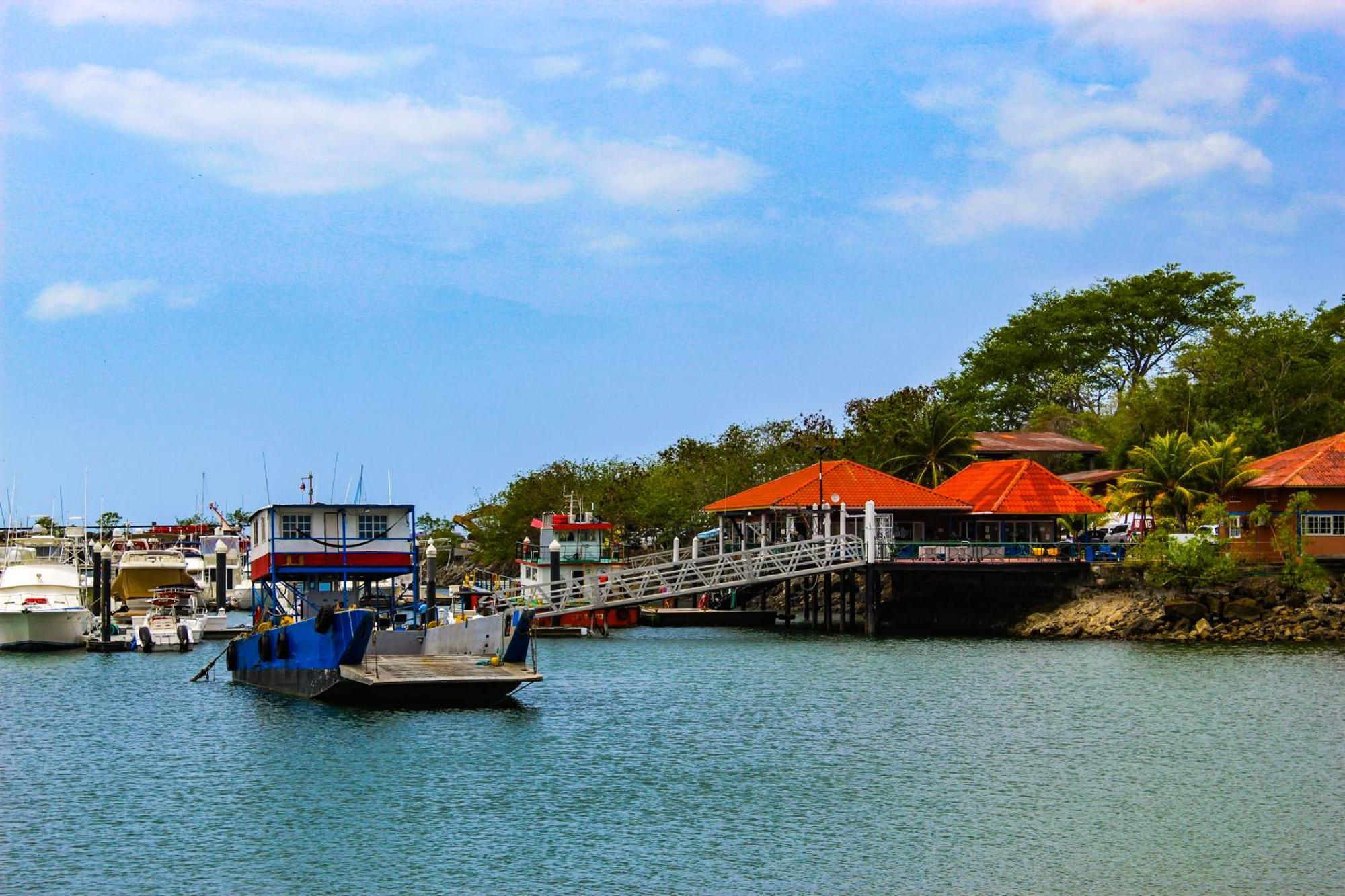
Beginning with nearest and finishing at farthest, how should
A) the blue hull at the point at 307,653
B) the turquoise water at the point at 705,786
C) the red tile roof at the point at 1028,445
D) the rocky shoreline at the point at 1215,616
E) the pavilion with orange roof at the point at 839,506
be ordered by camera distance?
the turquoise water at the point at 705,786
the blue hull at the point at 307,653
the rocky shoreline at the point at 1215,616
the pavilion with orange roof at the point at 839,506
the red tile roof at the point at 1028,445

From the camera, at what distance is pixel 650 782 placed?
91.2 ft

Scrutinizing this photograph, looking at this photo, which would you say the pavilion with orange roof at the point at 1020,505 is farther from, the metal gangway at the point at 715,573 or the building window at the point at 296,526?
the building window at the point at 296,526

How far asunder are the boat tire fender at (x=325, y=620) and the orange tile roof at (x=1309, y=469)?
123 ft

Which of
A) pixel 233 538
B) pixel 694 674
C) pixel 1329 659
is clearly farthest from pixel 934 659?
pixel 233 538

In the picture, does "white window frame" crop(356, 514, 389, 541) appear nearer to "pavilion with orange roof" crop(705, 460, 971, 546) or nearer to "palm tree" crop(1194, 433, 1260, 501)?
"pavilion with orange roof" crop(705, 460, 971, 546)

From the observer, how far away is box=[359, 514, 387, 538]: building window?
39.7 meters

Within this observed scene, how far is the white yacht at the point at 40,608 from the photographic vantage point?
52500 mm

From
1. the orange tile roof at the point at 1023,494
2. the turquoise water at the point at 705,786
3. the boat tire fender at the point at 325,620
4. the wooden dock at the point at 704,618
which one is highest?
the orange tile roof at the point at 1023,494

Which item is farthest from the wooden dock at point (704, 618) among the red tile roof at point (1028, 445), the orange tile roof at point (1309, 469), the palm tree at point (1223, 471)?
the red tile roof at point (1028, 445)

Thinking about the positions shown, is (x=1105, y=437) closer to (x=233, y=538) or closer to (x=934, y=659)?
(x=934, y=659)

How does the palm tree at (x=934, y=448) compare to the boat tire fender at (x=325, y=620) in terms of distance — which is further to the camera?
the palm tree at (x=934, y=448)

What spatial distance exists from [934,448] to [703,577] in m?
21.2

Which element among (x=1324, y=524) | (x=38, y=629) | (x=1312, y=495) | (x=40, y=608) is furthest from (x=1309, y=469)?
(x=38, y=629)

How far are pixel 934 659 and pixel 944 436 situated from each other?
28214 mm
